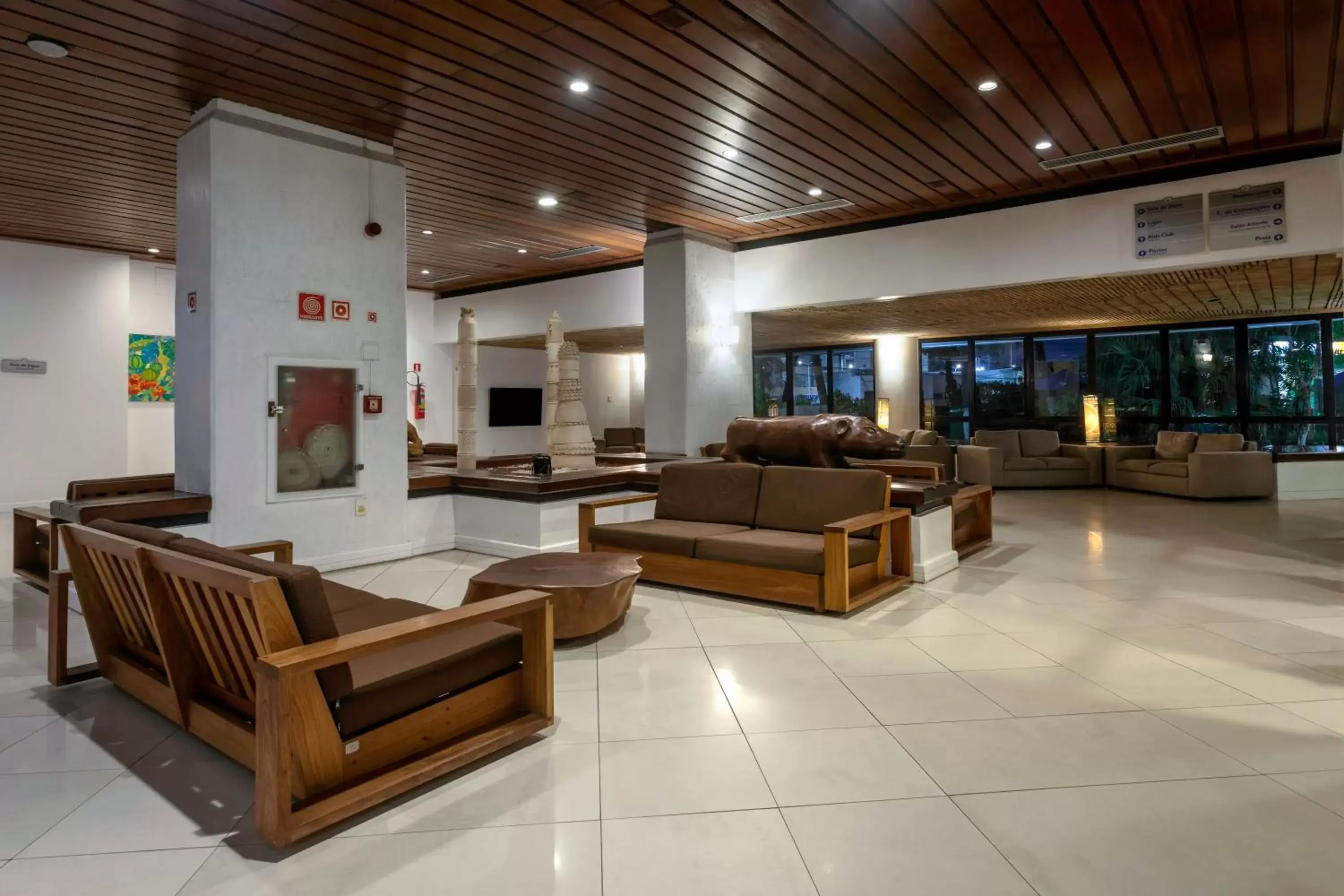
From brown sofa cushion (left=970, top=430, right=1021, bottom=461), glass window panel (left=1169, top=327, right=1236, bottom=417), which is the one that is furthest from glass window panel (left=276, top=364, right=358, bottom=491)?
glass window panel (left=1169, top=327, right=1236, bottom=417)

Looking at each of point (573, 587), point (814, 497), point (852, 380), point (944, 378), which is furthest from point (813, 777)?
point (852, 380)

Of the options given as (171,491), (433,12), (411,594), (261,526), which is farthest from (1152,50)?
(171,491)

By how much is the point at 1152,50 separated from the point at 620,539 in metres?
4.42

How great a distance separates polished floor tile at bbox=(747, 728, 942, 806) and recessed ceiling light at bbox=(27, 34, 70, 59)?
5.08 metres

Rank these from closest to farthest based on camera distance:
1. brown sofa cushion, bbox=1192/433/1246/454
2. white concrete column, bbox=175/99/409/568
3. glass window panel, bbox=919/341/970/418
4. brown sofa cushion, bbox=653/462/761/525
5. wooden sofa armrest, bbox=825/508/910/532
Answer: wooden sofa armrest, bbox=825/508/910/532, white concrete column, bbox=175/99/409/568, brown sofa cushion, bbox=653/462/761/525, brown sofa cushion, bbox=1192/433/1246/454, glass window panel, bbox=919/341/970/418

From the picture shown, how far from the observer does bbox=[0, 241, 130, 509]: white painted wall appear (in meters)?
8.52

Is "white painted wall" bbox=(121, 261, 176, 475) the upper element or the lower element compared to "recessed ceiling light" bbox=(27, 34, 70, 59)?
lower

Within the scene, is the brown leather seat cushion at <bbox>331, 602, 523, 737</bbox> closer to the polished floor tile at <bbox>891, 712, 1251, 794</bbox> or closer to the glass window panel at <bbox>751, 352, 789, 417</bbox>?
the polished floor tile at <bbox>891, 712, 1251, 794</bbox>

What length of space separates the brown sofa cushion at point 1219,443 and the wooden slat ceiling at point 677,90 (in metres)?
4.92

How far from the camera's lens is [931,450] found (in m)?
11.5

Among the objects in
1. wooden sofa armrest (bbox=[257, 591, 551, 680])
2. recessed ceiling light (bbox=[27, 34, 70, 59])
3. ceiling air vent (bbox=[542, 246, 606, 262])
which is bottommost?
wooden sofa armrest (bbox=[257, 591, 551, 680])

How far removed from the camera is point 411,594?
487 cm

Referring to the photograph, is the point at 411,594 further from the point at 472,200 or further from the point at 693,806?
the point at 472,200

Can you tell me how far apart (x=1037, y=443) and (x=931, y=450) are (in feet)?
5.47
